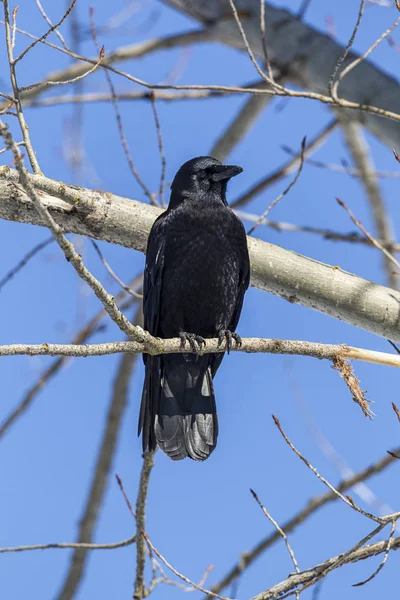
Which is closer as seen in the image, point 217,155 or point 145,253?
point 145,253

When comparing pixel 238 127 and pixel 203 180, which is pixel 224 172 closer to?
pixel 203 180

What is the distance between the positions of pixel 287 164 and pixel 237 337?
6.63 feet

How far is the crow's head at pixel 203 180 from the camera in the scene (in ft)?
15.1

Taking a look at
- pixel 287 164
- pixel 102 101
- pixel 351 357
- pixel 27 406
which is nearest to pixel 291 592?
pixel 351 357

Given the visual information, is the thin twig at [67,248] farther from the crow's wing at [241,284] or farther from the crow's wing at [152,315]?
the crow's wing at [241,284]

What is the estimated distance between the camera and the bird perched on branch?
418 cm

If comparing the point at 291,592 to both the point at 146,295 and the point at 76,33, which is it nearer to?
the point at 146,295

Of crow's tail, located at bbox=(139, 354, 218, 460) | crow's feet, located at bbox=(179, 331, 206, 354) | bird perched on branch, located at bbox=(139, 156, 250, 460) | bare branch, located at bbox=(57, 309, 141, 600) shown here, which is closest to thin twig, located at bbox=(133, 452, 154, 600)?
crow's tail, located at bbox=(139, 354, 218, 460)

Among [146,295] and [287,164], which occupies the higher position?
[287,164]

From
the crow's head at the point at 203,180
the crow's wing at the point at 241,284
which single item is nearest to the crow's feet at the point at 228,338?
the crow's wing at the point at 241,284

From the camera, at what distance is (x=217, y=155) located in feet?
18.5

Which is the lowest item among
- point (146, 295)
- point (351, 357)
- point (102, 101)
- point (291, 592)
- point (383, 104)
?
point (291, 592)

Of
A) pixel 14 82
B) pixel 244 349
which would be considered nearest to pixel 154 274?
pixel 244 349

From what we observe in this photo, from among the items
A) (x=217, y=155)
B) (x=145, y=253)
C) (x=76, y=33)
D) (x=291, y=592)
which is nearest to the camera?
(x=291, y=592)
